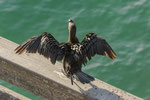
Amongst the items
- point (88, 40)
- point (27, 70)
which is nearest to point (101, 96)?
Answer: point (27, 70)

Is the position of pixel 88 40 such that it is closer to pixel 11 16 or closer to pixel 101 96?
pixel 101 96

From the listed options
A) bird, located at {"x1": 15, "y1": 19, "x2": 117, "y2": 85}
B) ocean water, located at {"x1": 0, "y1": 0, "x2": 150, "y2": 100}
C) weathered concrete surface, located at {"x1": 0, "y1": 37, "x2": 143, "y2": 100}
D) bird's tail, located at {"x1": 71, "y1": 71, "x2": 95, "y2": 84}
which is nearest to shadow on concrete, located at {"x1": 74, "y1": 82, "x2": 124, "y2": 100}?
weathered concrete surface, located at {"x1": 0, "y1": 37, "x2": 143, "y2": 100}

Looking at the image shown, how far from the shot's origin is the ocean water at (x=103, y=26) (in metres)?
8.47

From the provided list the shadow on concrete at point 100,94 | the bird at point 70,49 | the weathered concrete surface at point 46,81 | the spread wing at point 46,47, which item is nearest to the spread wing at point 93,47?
the bird at point 70,49

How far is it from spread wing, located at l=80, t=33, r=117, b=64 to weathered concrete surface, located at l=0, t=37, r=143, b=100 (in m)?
0.53

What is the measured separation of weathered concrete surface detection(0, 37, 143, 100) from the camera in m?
3.71

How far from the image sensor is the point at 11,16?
32.2 feet

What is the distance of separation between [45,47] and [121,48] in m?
4.56

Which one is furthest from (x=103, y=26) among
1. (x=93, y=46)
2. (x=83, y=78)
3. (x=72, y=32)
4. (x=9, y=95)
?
Answer: (x=83, y=78)

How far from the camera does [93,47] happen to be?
4652mm

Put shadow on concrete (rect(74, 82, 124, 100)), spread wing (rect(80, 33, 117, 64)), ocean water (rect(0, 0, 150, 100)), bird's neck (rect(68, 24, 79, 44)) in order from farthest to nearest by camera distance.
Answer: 1. ocean water (rect(0, 0, 150, 100))
2. bird's neck (rect(68, 24, 79, 44))
3. spread wing (rect(80, 33, 117, 64))
4. shadow on concrete (rect(74, 82, 124, 100))

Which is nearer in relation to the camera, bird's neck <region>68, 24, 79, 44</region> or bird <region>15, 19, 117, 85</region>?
bird <region>15, 19, 117, 85</region>

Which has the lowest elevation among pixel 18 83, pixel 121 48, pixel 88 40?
pixel 18 83

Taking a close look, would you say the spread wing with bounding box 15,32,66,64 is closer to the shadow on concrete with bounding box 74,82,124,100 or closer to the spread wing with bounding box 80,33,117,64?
the spread wing with bounding box 80,33,117,64
